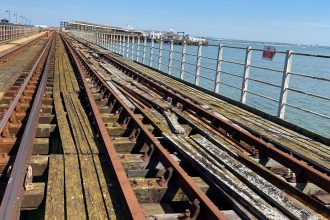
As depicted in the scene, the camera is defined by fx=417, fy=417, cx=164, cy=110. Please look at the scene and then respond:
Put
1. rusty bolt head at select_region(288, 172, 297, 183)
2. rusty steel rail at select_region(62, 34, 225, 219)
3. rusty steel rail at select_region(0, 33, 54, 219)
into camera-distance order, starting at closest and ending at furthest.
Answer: rusty steel rail at select_region(0, 33, 54, 219)
rusty steel rail at select_region(62, 34, 225, 219)
rusty bolt head at select_region(288, 172, 297, 183)

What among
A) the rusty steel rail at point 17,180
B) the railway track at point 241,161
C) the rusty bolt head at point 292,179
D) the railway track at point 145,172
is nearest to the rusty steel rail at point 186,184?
the railway track at point 145,172

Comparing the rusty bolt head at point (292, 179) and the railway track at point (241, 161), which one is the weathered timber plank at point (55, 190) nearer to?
the railway track at point (241, 161)

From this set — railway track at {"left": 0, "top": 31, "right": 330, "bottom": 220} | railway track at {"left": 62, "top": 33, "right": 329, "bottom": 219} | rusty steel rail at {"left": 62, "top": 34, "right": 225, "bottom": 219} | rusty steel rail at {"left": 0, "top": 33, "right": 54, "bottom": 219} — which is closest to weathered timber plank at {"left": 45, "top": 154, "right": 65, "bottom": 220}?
railway track at {"left": 0, "top": 31, "right": 330, "bottom": 220}

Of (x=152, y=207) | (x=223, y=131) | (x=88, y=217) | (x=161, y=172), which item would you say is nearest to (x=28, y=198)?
(x=88, y=217)

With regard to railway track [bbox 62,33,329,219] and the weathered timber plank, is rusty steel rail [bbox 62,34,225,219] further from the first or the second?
the weathered timber plank

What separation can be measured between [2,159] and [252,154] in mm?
3268

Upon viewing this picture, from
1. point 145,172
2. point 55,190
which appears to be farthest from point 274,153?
point 55,190

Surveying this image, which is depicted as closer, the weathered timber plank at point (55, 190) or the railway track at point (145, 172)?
the weathered timber plank at point (55, 190)

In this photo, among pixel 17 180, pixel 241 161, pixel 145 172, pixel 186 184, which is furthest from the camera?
pixel 241 161

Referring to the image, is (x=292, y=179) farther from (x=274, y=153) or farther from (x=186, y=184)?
(x=186, y=184)

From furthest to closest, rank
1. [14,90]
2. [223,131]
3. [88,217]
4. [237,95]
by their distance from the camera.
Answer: [237,95] < [14,90] < [223,131] < [88,217]

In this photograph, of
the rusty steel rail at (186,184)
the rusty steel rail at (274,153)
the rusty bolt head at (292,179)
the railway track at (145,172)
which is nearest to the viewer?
the rusty steel rail at (186,184)

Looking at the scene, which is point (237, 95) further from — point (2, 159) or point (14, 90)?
point (2, 159)

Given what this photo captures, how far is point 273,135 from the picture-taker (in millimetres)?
7641
